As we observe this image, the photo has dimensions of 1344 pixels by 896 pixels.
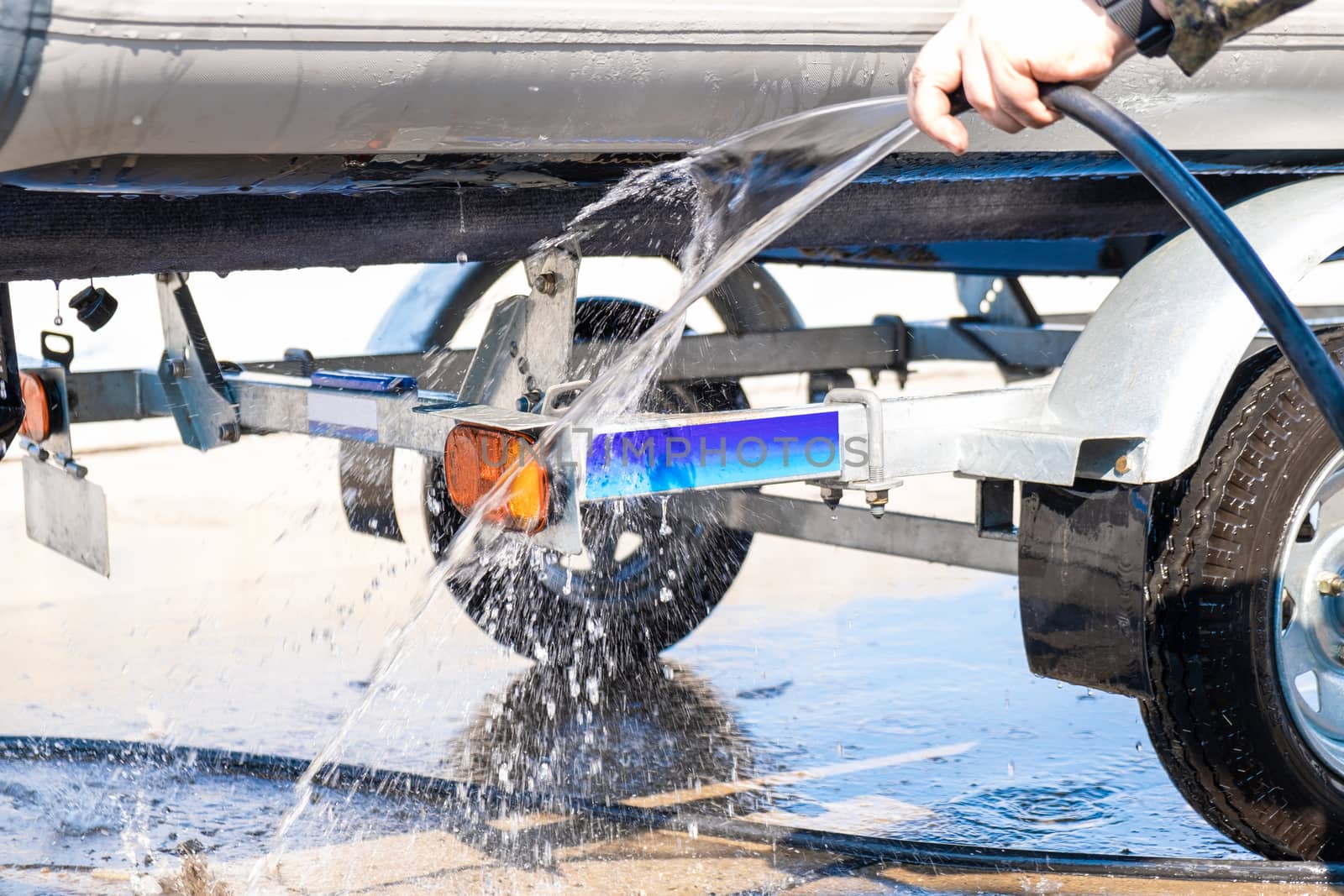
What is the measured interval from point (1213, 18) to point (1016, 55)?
0.54 ft

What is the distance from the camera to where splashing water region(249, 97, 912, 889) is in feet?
6.79

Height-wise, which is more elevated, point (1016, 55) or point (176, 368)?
point (176, 368)

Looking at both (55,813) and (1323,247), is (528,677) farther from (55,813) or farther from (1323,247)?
(1323,247)

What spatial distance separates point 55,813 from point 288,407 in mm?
974

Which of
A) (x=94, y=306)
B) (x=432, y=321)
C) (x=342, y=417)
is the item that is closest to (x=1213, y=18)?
(x=342, y=417)

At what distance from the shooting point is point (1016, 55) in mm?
1354

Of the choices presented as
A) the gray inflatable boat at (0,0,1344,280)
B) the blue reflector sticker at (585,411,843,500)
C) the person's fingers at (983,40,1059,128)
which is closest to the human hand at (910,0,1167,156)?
the person's fingers at (983,40,1059,128)

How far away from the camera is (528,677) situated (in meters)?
4.10

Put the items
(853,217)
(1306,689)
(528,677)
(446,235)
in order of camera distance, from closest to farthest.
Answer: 1. (446,235)
2. (853,217)
3. (1306,689)
4. (528,677)

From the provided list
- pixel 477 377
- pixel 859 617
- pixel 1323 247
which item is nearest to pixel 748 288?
pixel 859 617

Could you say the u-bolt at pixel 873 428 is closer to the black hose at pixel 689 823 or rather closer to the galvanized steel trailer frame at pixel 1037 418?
the galvanized steel trailer frame at pixel 1037 418

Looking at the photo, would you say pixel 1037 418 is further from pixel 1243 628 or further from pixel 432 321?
pixel 432 321

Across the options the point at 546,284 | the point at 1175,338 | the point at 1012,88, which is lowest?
the point at 1012,88

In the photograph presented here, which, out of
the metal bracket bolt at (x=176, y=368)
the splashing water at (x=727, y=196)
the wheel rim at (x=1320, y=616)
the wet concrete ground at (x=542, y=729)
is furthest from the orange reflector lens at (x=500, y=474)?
the wheel rim at (x=1320, y=616)
